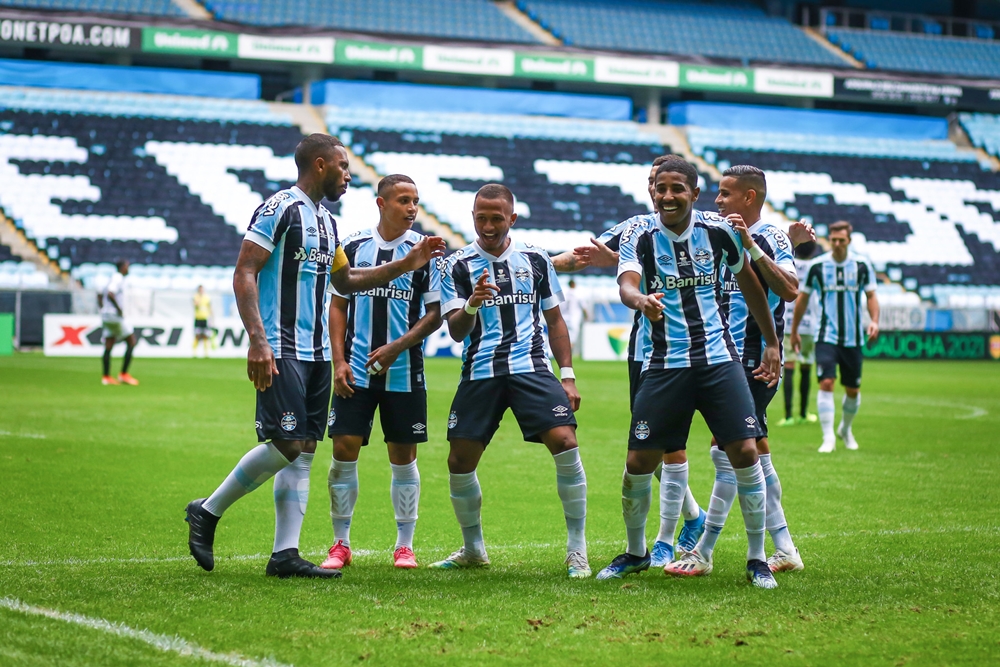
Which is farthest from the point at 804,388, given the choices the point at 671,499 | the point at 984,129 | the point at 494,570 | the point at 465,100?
the point at 984,129

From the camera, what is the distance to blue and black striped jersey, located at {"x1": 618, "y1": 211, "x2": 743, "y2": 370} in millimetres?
5688

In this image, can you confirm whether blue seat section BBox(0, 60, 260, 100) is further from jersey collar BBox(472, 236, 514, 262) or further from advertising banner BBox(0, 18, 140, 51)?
jersey collar BBox(472, 236, 514, 262)

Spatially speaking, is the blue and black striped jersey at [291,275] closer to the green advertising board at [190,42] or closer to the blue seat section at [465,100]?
the green advertising board at [190,42]

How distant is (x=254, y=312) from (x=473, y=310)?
1.08 meters

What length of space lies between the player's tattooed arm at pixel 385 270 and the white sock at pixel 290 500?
917mm

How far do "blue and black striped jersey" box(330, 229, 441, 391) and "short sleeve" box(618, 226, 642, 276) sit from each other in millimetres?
1064

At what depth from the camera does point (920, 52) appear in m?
45.8

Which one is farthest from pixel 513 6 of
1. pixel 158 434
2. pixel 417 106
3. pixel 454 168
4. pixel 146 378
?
pixel 158 434

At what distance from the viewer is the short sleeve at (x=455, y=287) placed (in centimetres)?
607

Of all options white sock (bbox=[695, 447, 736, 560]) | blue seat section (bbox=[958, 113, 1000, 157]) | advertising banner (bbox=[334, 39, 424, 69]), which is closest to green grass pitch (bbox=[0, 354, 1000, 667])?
white sock (bbox=[695, 447, 736, 560])

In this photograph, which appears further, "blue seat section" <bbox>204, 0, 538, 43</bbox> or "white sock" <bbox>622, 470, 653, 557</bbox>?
"blue seat section" <bbox>204, 0, 538, 43</bbox>

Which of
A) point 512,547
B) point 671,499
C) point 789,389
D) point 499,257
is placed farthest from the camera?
point 789,389

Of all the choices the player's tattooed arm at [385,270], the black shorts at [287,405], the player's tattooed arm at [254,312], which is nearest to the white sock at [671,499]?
the player's tattooed arm at [385,270]

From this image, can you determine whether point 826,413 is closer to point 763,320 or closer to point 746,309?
point 746,309
